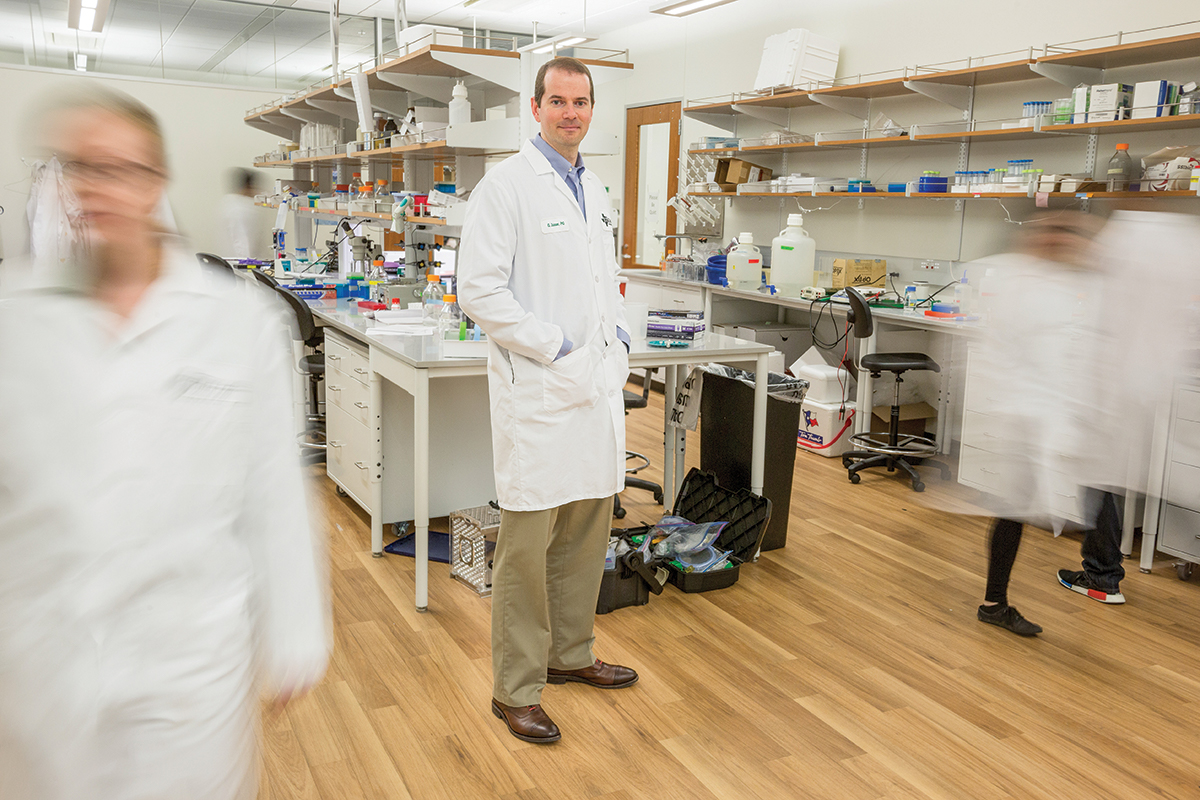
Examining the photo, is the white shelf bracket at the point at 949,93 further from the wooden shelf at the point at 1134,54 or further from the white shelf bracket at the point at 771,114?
the white shelf bracket at the point at 771,114

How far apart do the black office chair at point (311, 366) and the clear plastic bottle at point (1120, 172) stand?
3.71m

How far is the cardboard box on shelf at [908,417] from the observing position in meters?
5.17

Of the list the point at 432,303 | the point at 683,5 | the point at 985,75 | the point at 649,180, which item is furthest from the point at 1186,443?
the point at 649,180

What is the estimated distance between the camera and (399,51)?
4812 millimetres

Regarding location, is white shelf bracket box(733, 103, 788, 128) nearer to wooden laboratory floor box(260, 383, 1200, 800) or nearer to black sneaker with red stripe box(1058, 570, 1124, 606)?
wooden laboratory floor box(260, 383, 1200, 800)

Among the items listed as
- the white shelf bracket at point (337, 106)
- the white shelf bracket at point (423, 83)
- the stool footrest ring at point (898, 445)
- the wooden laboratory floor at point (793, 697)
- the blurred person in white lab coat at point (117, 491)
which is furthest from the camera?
the white shelf bracket at point (337, 106)

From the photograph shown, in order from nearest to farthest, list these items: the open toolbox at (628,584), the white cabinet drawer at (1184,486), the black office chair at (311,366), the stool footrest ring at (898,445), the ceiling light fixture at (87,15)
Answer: the open toolbox at (628,584) < the white cabinet drawer at (1184,486) < the black office chair at (311,366) < the stool footrest ring at (898,445) < the ceiling light fixture at (87,15)

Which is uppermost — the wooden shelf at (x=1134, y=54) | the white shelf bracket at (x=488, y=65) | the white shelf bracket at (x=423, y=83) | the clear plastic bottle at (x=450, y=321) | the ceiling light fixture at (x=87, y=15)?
the ceiling light fixture at (x=87, y=15)

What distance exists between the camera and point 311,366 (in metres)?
4.66

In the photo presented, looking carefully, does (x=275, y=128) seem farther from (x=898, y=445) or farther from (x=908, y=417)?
(x=898, y=445)

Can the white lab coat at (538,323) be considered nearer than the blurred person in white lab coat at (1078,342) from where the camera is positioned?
Yes

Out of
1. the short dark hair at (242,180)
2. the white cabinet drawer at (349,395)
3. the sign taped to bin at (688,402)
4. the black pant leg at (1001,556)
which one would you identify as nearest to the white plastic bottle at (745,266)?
the sign taped to bin at (688,402)

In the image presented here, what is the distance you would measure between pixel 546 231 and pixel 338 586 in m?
1.67

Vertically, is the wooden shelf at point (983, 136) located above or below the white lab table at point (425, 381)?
above
